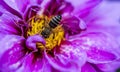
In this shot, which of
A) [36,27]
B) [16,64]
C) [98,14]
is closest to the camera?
[16,64]

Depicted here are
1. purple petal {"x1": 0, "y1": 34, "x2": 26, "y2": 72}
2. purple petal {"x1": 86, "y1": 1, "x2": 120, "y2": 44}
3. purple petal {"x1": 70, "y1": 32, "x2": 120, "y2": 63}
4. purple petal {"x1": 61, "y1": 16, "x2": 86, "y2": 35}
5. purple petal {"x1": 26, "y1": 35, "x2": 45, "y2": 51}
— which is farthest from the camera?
purple petal {"x1": 86, "y1": 1, "x2": 120, "y2": 44}

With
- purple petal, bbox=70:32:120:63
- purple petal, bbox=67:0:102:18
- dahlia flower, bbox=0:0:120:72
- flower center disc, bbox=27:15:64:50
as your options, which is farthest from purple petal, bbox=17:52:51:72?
purple petal, bbox=67:0:102:18

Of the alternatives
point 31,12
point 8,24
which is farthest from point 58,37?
point 8,24

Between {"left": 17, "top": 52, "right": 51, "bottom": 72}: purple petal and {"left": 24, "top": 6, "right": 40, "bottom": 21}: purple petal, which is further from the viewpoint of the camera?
{"left": 24, "top": 6, "right": 40, "bottom": 21}: purple petal

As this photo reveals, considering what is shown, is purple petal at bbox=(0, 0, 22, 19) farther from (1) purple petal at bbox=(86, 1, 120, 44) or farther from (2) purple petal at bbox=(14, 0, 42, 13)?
(1) purple petal at bbox=(86, 1, 120, 44)

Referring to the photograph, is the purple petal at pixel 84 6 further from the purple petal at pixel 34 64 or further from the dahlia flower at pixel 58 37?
the purple petal at pixel 34 64

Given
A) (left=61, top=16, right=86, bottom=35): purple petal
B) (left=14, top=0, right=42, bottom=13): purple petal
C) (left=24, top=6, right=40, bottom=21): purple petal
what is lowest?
(left=61, top=16, right=86, bottom=35): purple petal

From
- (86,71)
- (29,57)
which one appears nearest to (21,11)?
(29,57)

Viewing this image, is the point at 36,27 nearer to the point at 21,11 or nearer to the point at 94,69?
the point at 21,11
